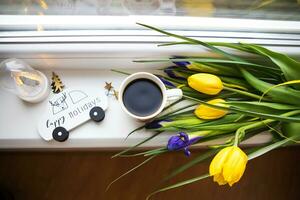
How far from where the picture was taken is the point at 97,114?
753 millimetres

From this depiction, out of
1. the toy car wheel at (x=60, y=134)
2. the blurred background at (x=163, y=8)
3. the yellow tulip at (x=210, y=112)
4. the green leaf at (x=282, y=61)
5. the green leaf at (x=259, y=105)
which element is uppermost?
the blurred background at (x=163, y=8)

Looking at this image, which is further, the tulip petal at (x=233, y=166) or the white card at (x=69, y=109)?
the white card at (x=69, y=109)

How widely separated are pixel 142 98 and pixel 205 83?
0.12 meters

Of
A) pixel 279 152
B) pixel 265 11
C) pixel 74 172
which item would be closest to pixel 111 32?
pixel 265 11

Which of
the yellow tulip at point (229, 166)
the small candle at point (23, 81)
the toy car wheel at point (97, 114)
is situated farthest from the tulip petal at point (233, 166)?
the small candle at point (23, 81)

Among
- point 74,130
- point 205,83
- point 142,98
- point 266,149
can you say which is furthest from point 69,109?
point 266,149

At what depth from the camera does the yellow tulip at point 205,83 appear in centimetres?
70

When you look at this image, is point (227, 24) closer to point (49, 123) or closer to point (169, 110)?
point (169, 110)

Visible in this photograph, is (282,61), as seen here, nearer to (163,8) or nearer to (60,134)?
(163,8)

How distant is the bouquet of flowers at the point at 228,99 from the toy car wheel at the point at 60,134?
11 centimetres

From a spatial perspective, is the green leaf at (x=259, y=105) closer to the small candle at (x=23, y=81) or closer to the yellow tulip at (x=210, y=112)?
the yellow tulip at (x=210, y=112)

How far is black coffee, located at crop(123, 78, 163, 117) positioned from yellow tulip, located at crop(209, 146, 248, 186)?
0.51ft

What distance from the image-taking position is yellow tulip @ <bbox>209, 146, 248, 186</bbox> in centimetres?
62

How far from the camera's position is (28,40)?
722 millimetres
